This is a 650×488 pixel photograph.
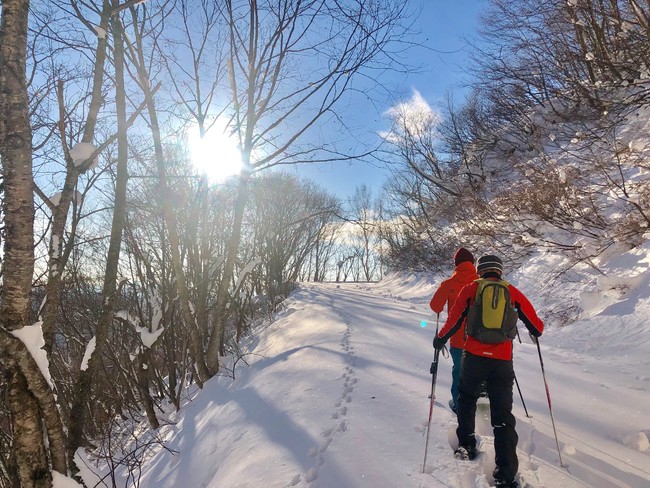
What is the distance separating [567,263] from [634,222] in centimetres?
142

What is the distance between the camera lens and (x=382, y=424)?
3.84 metres

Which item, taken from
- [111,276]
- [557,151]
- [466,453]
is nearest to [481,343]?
[466,453]

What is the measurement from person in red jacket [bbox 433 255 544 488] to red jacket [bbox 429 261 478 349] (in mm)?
689

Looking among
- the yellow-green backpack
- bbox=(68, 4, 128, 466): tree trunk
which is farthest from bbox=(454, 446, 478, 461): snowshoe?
bbox=(68, 4, 128, 466): tree trunk

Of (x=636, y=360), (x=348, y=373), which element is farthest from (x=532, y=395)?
(x=348, y=373)

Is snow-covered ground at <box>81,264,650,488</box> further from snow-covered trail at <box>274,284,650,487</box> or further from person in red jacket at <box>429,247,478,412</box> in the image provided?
person in red jacket at <box>429,247,478,412</box>

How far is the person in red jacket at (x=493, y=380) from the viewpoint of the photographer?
8.96 feet

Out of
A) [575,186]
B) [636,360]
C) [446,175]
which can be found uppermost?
[446,175]

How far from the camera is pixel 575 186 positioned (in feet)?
29.3

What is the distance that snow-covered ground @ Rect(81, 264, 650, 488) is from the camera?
3043 mm

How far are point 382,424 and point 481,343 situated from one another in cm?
155

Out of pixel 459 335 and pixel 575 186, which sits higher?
pixel 575 186

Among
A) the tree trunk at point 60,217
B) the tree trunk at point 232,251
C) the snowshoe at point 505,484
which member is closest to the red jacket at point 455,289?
the snowshoe at point 505,484

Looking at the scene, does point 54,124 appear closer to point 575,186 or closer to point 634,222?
point 634,222
